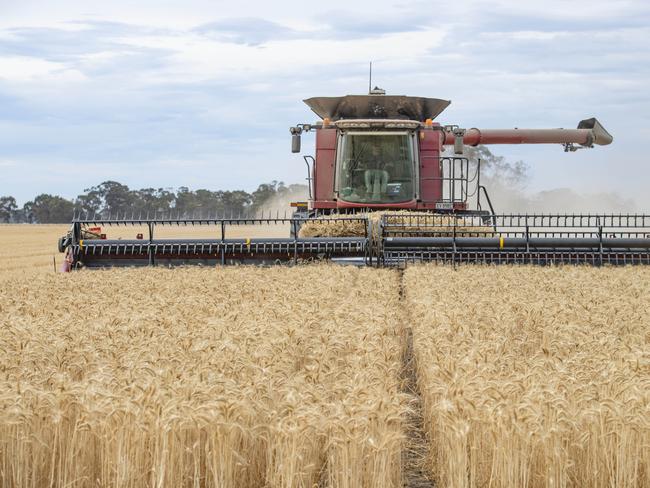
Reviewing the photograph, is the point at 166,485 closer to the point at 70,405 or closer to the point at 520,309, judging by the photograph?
the point at 70,405

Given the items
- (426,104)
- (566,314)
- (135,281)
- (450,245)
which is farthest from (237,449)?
(426,104)

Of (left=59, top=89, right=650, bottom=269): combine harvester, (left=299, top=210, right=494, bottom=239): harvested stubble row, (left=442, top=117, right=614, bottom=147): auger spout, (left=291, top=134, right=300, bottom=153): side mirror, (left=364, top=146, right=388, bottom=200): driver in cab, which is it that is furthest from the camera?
(left=442, top=117, right=614, bottom=147): auger spout

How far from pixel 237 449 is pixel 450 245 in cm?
917

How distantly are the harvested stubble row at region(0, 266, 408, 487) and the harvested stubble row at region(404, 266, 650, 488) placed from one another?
30 centimetres

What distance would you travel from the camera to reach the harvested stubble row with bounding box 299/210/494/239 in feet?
43.8

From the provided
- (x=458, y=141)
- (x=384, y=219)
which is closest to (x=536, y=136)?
(x=458, y=141)

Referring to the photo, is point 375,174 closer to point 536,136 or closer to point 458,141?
point 458,141

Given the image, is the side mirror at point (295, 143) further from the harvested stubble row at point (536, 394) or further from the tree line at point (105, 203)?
the tree line at point (105, 203)

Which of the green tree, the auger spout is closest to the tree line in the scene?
the green tree

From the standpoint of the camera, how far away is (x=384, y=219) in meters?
13.1

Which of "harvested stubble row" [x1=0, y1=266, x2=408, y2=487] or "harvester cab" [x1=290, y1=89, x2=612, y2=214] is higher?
"harvester cab" [x1=290, y1=89, x2=612, y2=214]

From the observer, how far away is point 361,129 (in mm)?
14734

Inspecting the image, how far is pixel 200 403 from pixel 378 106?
39.0ft

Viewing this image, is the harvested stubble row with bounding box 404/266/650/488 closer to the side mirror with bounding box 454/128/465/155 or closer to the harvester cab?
the side mirror with bounding box 454/128/465/155
